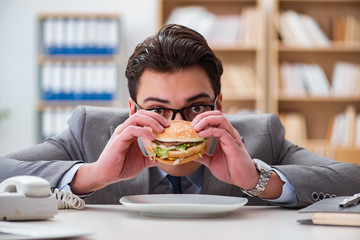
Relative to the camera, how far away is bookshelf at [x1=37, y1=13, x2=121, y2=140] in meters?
4.87

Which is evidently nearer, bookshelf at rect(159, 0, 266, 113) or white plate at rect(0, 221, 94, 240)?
white plate at rect(0, 221, 94, 240)

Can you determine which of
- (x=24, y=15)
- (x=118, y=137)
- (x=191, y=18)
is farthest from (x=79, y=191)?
(x=24, y=15)

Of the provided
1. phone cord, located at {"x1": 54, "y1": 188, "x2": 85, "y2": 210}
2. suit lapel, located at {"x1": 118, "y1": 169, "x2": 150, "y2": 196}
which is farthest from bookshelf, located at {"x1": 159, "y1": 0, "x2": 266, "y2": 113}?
phone cord, located at {"x1": 54, "y1": 188, "x2": 85, "y2": 210}

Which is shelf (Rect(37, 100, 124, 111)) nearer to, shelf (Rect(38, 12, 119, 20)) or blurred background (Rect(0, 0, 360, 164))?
blurred background (Rect(0, 0, 360, 164))

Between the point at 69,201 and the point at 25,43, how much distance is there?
4147 mm

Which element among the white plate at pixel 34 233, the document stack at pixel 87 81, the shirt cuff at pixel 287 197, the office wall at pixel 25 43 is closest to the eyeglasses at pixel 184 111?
the shirt cuff at pixel 287 197

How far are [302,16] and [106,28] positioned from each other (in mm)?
1772

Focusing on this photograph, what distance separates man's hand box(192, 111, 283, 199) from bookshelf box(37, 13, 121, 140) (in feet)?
11.0

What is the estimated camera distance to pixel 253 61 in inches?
199

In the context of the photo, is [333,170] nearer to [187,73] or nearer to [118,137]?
[187,73]

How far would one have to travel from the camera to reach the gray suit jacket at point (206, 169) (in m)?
1.65

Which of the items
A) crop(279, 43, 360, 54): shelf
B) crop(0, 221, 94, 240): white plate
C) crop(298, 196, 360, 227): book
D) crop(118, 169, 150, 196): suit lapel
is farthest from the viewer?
crop(279, 43, 360, 54): shelf

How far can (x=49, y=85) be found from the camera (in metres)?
4.91

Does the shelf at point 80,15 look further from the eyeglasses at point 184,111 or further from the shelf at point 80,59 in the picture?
the eyeglasses at point 184,111
